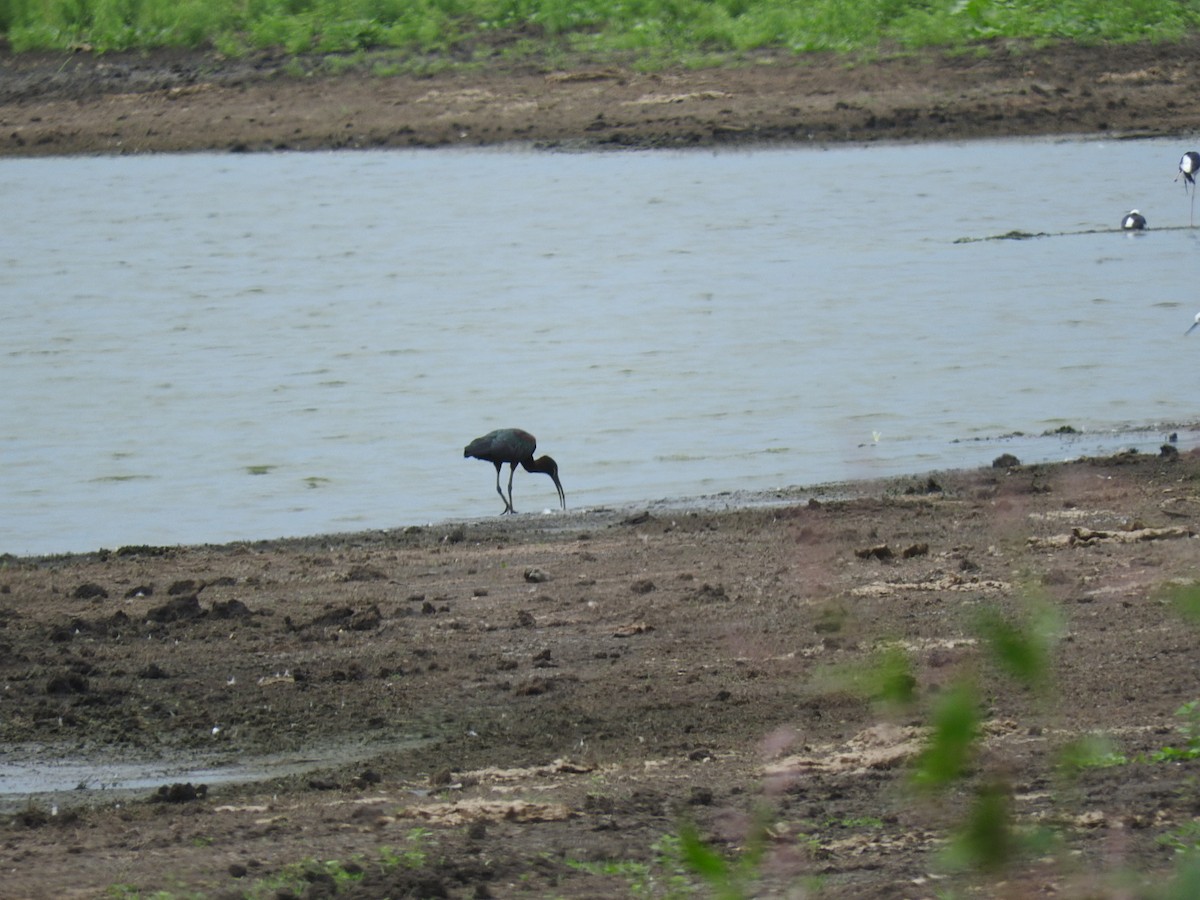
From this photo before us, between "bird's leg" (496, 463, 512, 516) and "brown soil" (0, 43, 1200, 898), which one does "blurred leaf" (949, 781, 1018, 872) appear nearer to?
"brown soil" (0, 43, 1200, 898)

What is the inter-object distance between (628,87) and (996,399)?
14329 millimetres

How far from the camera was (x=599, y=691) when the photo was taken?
264 inches

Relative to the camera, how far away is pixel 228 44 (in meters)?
29.6

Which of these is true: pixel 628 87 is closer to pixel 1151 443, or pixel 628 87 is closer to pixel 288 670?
pixel 1151 443

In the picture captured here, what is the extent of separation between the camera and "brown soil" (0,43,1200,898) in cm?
461

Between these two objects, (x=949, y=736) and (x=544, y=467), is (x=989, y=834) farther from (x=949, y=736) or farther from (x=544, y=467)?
(x=544, y=467)

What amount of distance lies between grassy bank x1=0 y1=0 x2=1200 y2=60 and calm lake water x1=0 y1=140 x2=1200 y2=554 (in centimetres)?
317

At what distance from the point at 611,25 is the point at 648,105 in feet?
11.0

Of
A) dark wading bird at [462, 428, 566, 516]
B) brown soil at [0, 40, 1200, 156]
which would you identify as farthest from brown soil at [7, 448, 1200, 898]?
brown soil at [0, 40, 1200, 156]

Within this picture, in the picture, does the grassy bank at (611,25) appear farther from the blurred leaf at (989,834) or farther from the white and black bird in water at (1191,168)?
the blurred leaf at (989,834)

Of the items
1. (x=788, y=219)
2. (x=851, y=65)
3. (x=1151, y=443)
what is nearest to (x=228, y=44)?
(x=851, y=65)

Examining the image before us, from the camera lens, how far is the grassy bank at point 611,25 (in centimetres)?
2725

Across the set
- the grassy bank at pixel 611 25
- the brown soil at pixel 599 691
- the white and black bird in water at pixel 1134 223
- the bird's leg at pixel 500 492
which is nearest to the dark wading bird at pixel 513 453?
the bird's leg at pixel 500 492

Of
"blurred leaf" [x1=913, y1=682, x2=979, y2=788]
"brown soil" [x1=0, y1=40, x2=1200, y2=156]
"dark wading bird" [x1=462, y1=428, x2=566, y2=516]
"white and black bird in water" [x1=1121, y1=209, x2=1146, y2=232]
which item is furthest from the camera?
"brown soil" [x1=0, y1=40, x2=1200, y2=156]
